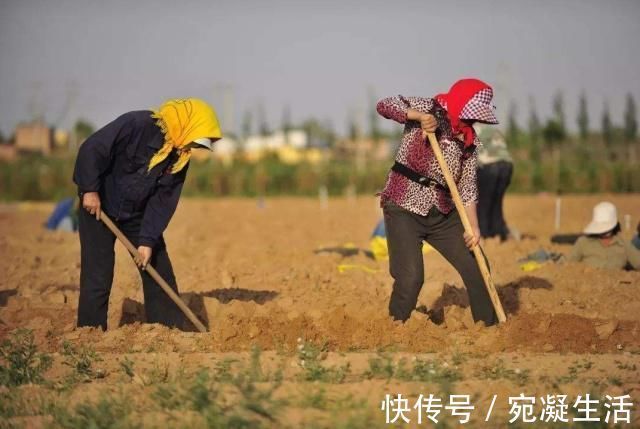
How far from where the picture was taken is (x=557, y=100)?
54.5m

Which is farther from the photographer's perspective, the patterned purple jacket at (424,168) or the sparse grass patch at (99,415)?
the patterned purple jacket at (424,168)

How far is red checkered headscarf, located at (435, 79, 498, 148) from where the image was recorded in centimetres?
661

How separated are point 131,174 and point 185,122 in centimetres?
51

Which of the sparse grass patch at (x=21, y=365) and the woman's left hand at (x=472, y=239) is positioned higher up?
the woman's left hand at (x=472, y=239)

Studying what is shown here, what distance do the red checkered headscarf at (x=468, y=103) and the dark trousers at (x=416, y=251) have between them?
0.60 metres

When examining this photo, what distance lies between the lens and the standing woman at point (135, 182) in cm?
690

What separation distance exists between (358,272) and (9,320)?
3.72m

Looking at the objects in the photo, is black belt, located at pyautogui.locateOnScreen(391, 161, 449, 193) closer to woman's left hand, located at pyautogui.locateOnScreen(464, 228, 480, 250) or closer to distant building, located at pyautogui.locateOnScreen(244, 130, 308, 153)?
woman's left hand, located at pyautogui.locateOnScreen(464, 228, 480, 250)

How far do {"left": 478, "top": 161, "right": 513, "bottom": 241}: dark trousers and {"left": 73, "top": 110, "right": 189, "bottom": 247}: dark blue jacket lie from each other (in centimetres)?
656

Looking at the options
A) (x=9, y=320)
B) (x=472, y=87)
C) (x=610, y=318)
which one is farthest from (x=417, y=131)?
(x=9, y=320)

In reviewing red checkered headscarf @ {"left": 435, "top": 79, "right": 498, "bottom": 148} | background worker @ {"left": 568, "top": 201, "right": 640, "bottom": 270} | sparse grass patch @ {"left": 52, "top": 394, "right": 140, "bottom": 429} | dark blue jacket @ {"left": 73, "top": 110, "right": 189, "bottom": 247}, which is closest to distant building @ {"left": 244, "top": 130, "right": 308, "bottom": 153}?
background worker @ {"left": 568, "top": 201, "right": 640, "bottom": 270}

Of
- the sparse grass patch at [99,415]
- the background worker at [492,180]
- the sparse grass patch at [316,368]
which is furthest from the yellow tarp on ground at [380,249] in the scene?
the sparse grass patch at [99,415]

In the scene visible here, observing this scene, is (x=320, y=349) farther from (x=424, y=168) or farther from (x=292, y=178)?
(x=292, y=178)

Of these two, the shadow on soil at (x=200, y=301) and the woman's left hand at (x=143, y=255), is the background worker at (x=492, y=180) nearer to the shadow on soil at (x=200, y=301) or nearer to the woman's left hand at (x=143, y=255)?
the shadow on soil at (x=200, y=301)
